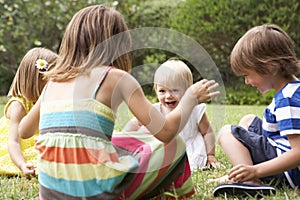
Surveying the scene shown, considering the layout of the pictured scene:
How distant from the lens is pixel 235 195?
2.42m

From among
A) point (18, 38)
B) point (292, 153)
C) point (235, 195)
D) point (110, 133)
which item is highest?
point (110, 133)

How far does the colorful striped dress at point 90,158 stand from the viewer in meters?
2.11

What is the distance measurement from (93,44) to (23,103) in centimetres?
118

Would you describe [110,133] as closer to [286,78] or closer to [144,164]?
[144,164]

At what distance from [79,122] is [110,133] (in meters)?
0.14

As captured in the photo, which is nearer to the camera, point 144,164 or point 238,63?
point 144,164

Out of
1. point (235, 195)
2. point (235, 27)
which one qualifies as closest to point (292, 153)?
point (235, 195)

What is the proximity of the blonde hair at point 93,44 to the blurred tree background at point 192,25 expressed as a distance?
344 inches

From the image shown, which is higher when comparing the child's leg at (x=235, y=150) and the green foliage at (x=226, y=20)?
the child's leg at (x=235, y=150)

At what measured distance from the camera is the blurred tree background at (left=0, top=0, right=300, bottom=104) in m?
11.1

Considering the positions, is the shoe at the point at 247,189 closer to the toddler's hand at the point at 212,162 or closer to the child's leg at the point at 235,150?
the child's leg at the point at 235,150

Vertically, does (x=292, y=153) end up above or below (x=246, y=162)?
above

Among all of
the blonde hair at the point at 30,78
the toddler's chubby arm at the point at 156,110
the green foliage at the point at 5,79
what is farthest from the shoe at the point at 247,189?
the green foliage at the point at 5,79

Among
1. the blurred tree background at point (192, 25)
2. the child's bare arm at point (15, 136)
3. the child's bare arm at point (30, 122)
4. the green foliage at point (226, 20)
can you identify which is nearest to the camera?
the child's bare arm at point (30, 122)
